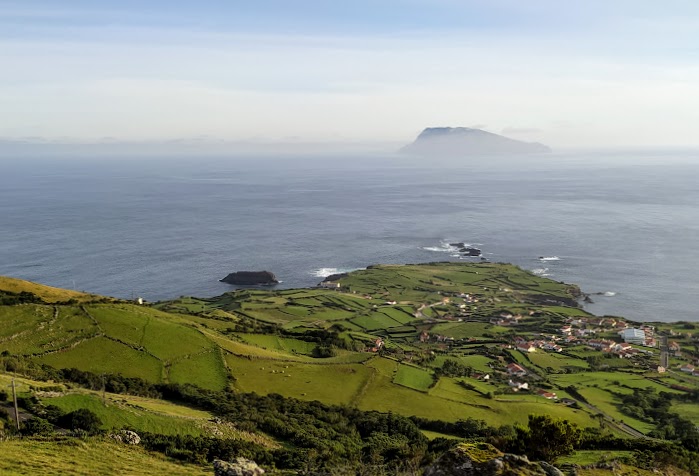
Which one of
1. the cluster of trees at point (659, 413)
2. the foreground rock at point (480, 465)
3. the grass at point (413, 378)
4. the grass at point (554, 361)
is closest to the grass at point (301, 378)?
the grass at point (413, 378)

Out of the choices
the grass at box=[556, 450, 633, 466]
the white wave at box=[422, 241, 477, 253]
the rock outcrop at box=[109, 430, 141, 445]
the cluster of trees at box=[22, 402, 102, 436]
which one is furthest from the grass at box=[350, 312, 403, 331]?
the rock outcrop at box=[109, 430, 141, 445]

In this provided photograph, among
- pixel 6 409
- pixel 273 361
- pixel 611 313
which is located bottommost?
pixel 611 313

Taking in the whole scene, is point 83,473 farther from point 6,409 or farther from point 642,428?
point 642,428

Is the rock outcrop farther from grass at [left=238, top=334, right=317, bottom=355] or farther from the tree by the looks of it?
grass at [left=238, top=334, right=317, bottom=355]

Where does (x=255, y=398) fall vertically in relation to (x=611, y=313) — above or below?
above

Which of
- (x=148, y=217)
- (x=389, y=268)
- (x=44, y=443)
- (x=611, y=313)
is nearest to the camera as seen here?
(x=44, y=443)

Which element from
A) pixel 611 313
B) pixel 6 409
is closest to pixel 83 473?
pixel 6 409

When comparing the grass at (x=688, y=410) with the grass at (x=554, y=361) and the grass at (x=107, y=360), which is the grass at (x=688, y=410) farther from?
the grass at (x=107, y=360)
